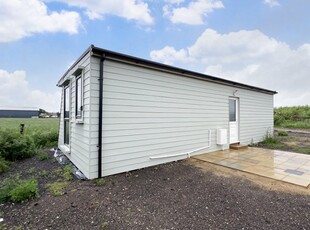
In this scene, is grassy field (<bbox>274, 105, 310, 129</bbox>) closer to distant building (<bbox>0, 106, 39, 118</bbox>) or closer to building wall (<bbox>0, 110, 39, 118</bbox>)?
distant building (<bbox>0, 106, 39, 118</bbox>)

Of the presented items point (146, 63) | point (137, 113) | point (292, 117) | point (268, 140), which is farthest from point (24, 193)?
point (292, 117)

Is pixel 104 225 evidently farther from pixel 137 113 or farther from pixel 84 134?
pixel 137 113

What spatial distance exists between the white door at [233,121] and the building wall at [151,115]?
1.65ft

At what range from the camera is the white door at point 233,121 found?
753 centimetres

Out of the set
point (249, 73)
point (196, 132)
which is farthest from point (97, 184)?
point (249, 73)

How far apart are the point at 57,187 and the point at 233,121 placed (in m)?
6.70

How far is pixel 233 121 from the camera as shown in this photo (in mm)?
7660

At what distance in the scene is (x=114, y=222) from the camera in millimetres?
2371

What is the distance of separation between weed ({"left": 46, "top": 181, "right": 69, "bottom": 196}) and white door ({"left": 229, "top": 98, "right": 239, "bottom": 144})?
20.5ft

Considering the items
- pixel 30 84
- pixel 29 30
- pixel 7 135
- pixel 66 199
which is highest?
pixel 29 30

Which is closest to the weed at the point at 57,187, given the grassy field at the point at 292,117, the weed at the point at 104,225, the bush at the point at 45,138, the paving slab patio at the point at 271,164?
the weed at the point at 104,225

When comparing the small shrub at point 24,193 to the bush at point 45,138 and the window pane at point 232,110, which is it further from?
the window pane at point 232,110

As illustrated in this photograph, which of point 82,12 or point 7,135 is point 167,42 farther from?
point 7,135

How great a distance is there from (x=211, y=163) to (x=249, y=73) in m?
8.72
